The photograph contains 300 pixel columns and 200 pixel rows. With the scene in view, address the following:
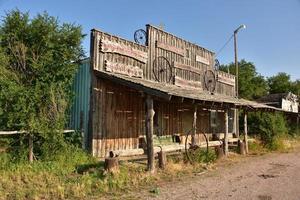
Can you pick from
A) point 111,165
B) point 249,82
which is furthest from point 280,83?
point 111,165

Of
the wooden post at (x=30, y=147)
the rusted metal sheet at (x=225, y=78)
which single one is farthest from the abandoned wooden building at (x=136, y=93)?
the rusted metal sheet at (x=225, y=78)

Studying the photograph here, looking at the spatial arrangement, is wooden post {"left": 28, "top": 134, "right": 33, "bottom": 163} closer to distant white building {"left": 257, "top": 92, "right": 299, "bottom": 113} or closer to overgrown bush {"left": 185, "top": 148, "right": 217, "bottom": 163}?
overgrown bush {"left": 185, "top": 148, "right": 217, "bottom": 163}

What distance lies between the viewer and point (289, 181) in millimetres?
10523

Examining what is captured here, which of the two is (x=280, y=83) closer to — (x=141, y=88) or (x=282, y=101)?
(x=282, y=101)

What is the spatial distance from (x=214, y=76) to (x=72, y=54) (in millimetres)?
10868

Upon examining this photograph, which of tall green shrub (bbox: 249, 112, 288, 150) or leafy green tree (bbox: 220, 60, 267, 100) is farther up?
leafy green tree (bbox: 220, 60, 267, 100)

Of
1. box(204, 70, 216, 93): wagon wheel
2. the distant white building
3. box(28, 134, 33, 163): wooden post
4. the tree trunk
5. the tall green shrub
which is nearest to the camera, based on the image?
the tree trunk

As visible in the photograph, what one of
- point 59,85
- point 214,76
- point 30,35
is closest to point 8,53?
point 30,35

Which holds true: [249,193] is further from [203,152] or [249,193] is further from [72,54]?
[72,54]

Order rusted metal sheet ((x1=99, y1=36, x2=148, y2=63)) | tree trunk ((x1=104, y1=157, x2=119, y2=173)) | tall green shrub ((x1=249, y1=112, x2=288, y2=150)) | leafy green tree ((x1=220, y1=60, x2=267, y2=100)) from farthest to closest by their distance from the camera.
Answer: leafy green tree ((x1=220, y1=60, x2=267, y2=100)), tall green shrub ((x1=249, y1=112, x2=288, y2=150)), rusted metal sheet ((x1=99, y1=36, x2=148, y2=63)), tree trunk ((x1=104, y1=157, x2=119, y2=173))

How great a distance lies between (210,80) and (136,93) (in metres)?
7.78

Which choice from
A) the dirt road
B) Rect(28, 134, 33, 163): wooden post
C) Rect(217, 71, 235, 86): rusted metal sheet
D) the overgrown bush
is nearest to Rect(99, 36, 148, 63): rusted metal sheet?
Rect(28, 134, 33, 163): wooden post

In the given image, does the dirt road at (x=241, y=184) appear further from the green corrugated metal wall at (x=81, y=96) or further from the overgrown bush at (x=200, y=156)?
the green corrugated metal wall at (x=81, y=96)

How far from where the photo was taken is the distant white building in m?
47.0
